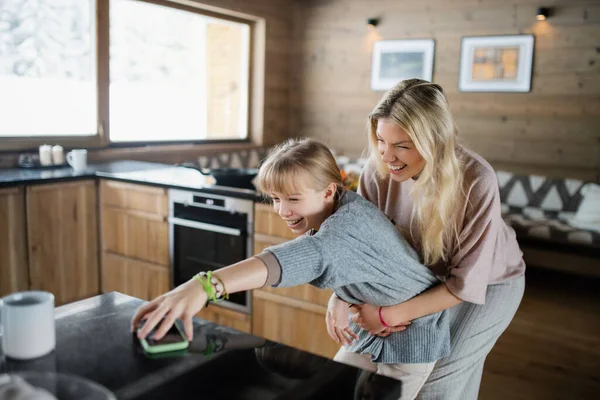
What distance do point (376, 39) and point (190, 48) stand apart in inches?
76.0

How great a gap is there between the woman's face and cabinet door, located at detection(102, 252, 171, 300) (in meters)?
2.23

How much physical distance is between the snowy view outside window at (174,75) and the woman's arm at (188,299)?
3.81 meters

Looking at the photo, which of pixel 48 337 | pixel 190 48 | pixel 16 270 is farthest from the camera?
pixel 190 48

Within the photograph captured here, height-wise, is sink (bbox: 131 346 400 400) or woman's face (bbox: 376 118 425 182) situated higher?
woman's face (bbox: 376 118 425 182)

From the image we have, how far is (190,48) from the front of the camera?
5199 mm

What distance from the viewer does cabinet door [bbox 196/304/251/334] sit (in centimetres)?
320

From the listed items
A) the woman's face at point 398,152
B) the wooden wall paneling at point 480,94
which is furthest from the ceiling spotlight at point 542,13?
the woman's face at point 398,152

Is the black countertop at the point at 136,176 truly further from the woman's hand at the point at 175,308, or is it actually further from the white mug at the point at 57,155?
the woman's hand at the point at 175,308

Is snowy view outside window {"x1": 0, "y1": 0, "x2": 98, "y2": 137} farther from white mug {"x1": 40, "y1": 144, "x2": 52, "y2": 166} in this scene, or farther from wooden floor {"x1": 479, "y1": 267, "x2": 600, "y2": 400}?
wooden floor {"x1": 479, "y1": 267, "x2": 600, "y2": 400}

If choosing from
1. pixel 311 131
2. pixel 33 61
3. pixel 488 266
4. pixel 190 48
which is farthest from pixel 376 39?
pixel 488 266

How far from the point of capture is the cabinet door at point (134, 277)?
11.6 ft

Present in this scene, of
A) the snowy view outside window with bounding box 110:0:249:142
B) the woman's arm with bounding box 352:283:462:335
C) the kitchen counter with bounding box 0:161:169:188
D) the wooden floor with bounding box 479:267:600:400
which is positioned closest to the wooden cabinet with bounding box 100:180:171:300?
the kitchen counter with bounding box 0:161:169:188

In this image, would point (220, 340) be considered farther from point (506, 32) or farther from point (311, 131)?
point (311, 131)

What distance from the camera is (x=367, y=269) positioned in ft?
4.09
